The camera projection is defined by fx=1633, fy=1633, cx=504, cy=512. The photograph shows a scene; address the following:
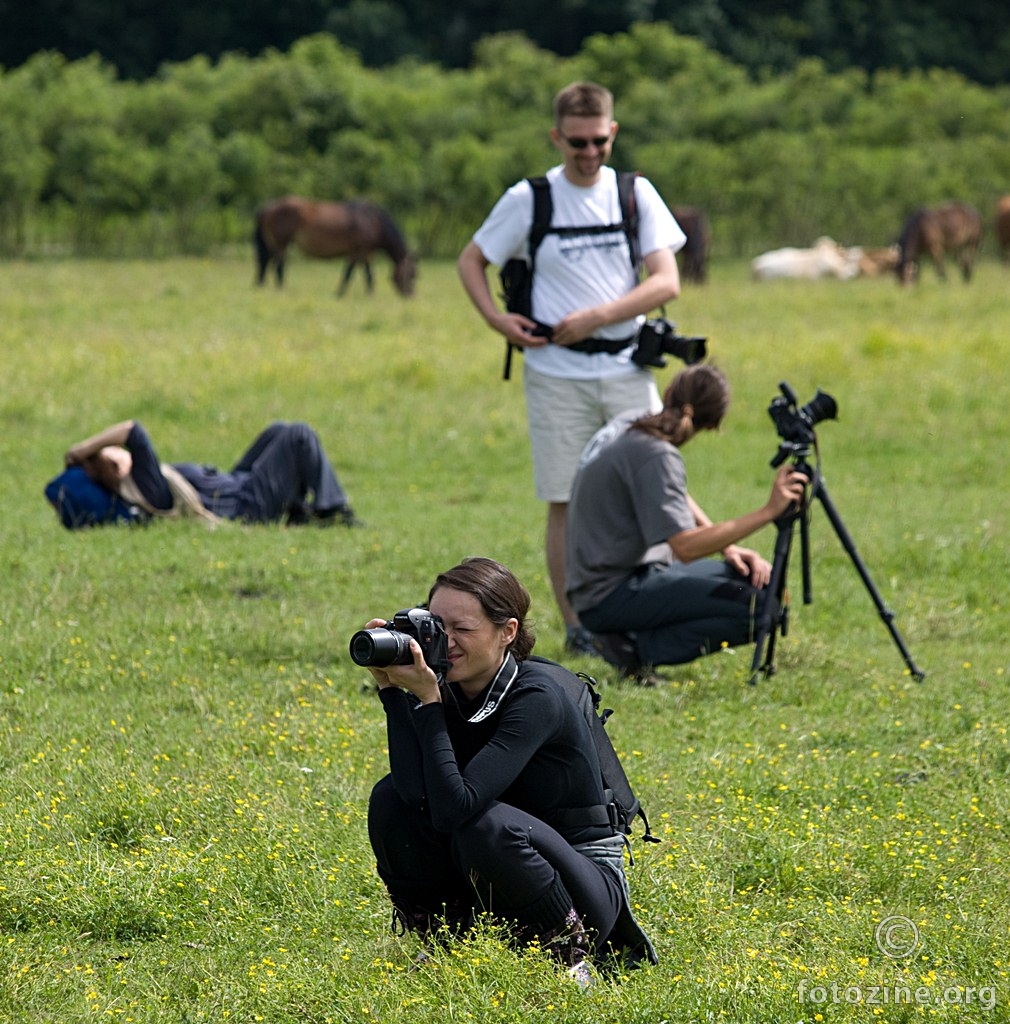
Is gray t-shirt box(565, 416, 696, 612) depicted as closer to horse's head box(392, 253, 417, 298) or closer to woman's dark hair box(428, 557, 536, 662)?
woman's dark hair box(428, 557, 536, 662)

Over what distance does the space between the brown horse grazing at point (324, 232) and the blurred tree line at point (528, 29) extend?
33.8m

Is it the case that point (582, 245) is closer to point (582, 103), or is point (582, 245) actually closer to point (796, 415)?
point (582, 103)

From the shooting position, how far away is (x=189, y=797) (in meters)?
Result: 4.79

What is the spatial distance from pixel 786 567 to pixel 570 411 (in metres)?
1.21

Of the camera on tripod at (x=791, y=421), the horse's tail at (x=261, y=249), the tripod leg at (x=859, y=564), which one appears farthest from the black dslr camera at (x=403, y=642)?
the horse's tail at (x=261, y=249)

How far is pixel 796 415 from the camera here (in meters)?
6.18

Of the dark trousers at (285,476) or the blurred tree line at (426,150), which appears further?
the blurred tree line at (426,150)

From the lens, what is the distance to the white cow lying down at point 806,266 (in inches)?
1141

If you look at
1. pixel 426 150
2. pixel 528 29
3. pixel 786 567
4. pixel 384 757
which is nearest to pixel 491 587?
pixel 384 757

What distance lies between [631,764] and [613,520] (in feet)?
4.04

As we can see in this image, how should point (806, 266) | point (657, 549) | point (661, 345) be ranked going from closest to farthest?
point (657, 549) < point (661, 345) < point (806, 266)

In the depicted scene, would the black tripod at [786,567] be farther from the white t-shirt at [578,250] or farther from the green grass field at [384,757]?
the white t-shirt at [578,250]

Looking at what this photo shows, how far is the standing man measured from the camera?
22.3 ft

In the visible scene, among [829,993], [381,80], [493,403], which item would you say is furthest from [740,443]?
[381,80]
